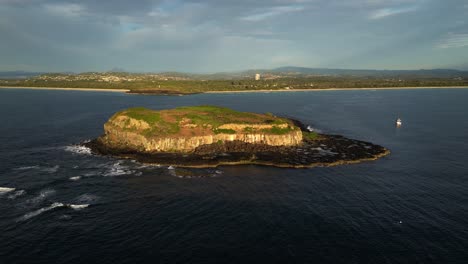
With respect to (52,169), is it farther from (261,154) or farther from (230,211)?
(261,154)

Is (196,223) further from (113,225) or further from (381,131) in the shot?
(381,131)

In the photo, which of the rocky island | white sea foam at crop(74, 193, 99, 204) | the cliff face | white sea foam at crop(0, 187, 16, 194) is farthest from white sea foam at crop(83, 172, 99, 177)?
the cliff face

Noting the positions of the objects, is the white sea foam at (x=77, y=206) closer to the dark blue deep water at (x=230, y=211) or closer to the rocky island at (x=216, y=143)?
the dark blue deep water at (x=230, y=211)

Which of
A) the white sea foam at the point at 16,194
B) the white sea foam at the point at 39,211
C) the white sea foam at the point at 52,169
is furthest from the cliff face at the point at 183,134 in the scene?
the white sea foam at the point at 39,211

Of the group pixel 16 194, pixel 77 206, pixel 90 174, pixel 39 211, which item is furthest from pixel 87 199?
pixel 90 174

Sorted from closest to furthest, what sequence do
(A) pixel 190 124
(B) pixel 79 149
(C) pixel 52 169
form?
(C) pixel 52 169 → (B) pixel 79 149 → (A) pixel 190 124

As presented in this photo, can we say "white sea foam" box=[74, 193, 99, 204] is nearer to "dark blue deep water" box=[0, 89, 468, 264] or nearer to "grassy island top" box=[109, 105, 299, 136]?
"dark blue deep water" box=[0, 89, 468, 264]
